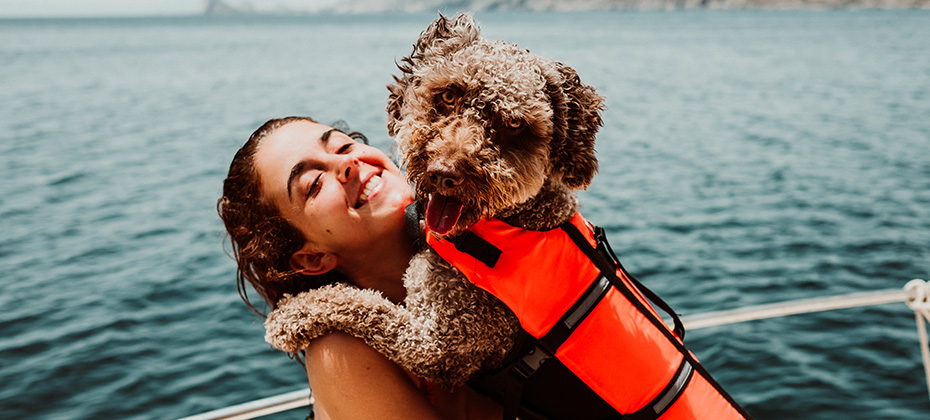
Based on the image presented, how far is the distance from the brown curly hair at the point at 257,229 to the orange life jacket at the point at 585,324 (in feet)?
2.01

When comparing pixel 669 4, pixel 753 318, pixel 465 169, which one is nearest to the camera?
pixel 465 169

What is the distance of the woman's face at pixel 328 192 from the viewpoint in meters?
2.27

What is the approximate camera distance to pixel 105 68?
111ft

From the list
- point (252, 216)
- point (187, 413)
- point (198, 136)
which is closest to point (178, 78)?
point (198, 136)

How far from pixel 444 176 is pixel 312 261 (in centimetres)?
78

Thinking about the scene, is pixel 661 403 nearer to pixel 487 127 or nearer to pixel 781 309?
pixel 487 127

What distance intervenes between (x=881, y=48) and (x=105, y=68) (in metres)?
40.3

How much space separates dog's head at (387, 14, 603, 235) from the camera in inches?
73.8

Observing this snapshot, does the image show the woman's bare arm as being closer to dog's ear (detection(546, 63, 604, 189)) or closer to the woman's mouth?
the woman's mouth

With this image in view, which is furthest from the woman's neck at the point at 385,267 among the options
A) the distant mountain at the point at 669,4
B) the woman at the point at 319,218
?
the distant mountain at the point at 669,4

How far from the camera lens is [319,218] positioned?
7.47ft

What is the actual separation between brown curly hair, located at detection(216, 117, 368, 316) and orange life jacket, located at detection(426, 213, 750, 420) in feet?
2.01

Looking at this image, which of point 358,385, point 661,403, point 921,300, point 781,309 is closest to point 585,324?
point 661,403

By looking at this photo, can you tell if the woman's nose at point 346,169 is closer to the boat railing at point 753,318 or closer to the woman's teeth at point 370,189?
the woman's teeth at point 370,189
